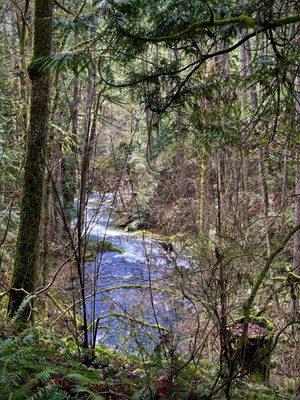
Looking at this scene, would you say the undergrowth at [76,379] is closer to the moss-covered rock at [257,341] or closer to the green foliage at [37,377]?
the green foliage at [37,377]

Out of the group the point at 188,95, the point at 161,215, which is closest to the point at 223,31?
the point at 188,95

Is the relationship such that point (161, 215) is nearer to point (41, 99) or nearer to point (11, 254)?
point (11, 254)

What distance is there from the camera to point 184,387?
352 centimetres

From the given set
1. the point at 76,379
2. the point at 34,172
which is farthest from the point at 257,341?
the point at 34,172

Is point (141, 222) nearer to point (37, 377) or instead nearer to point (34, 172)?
point (34, 172)

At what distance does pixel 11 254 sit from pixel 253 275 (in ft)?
15.5

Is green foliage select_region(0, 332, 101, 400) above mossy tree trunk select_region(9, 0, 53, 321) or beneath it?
beneath

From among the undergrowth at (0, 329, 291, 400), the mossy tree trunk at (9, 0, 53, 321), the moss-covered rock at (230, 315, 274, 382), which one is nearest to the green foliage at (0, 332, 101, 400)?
the undergrowth at (0, 329, 291, 400)

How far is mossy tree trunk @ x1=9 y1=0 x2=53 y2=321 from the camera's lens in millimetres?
5418

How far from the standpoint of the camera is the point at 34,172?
18.2ft

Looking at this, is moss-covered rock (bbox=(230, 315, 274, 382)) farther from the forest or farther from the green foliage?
the green foliage

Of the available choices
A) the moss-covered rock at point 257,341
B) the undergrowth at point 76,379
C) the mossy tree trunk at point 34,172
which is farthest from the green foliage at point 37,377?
the moss-covered rock at point 257,341

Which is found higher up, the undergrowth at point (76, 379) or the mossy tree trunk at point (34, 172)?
the mossy tree trunk at point (34, 172)

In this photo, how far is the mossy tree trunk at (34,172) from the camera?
5.42 m
